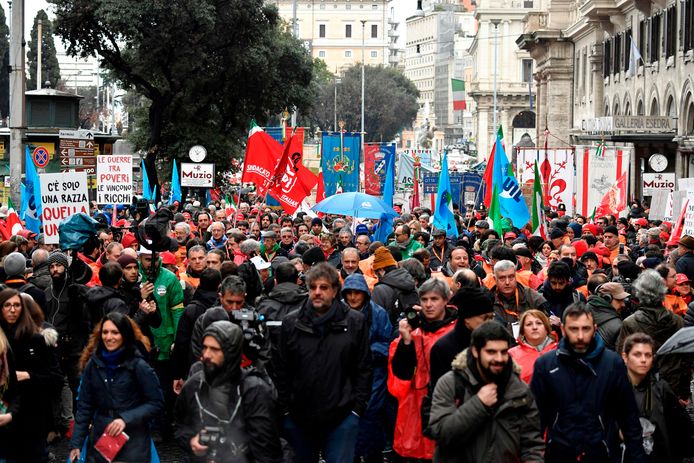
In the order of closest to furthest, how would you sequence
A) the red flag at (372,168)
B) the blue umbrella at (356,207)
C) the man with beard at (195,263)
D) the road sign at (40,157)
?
the man with beard at (195,263)
the blue umbrella at (356,207)
the road sign at (40,157)
the red flag at (372,168)

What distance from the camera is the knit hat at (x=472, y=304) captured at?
7.25 m

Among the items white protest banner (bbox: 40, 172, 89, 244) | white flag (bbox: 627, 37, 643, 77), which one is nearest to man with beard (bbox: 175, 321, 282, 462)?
white protest banner (bbox: 40, 172, 89, 244)

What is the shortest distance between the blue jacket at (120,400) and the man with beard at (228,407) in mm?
879

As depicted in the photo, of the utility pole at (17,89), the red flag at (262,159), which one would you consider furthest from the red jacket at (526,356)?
the utility pole at (17,89)

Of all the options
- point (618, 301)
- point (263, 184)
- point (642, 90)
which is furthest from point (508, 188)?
point (642, 90)

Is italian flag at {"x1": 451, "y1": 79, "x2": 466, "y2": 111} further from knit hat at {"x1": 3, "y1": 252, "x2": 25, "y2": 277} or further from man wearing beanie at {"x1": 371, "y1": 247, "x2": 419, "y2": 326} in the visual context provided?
knit hat at {"x1": 3, "y1": 252, "x2": 25, "y2": 277}

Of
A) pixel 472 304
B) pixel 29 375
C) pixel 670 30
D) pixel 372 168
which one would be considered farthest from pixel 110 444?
pixel 670 30

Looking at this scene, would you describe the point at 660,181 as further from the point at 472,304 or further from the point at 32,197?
the point at 472,304

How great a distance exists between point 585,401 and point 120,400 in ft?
7.74

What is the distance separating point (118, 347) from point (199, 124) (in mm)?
34751

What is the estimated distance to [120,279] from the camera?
9867mm

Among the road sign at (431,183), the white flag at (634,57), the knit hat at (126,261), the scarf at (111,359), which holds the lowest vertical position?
the road sign at (431,183)

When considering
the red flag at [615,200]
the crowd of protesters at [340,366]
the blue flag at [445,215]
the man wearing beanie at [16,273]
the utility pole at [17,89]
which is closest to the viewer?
the crowd of protesters at [340,366]

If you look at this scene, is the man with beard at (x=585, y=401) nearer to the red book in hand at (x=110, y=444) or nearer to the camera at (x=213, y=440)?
the camera at (x=213, y=440)
